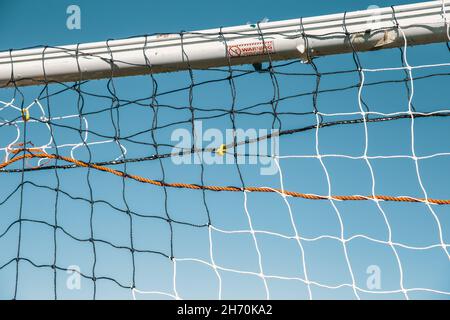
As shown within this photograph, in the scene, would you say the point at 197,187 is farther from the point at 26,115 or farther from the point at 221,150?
the point at 26,115

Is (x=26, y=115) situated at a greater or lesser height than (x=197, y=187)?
greater

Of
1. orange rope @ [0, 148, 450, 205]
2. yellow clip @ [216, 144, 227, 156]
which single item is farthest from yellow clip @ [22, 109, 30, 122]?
yellow clip @ [216, 144, 227, 156]

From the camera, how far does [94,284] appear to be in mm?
2311

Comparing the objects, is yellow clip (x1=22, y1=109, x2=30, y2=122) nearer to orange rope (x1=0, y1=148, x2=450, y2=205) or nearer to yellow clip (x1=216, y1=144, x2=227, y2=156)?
orange rope (x1=0, y1=148, x2=450, y2=205)

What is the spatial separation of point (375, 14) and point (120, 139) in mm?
960

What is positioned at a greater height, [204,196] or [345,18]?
[345,18]

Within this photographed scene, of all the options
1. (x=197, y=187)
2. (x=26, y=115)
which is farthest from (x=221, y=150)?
(x=26, y=115)

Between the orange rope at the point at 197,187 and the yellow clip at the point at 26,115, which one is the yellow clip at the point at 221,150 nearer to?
the orange rope at the point at 197,187

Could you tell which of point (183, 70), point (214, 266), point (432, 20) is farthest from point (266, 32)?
point (214, 266)

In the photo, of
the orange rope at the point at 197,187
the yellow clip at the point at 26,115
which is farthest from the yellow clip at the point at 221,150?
the yellow clip at the point at 26,115
